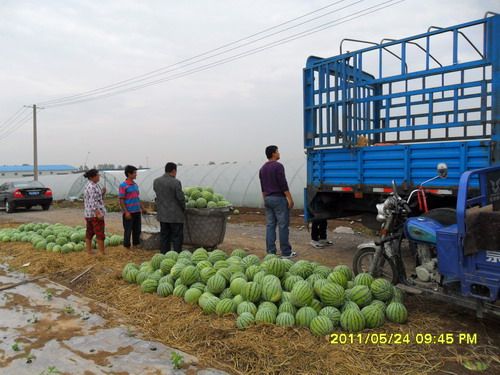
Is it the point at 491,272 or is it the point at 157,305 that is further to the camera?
the point at 157,305

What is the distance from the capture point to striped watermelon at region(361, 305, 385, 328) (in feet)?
14.0

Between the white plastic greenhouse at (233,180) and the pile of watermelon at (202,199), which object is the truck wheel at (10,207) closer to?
the white plastic greenhouse at (233,180)

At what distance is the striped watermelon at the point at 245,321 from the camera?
4277 mm

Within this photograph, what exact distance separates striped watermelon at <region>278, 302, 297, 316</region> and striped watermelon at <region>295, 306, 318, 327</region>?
0.32 ft

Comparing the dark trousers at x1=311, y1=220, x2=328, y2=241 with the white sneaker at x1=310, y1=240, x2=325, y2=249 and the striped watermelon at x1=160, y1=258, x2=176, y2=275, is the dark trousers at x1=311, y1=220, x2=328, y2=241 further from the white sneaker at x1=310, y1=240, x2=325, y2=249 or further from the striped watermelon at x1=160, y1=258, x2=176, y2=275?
the striped watermelon at x1=160, y1=258, x2=176, y2=275

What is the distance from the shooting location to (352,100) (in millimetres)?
7965

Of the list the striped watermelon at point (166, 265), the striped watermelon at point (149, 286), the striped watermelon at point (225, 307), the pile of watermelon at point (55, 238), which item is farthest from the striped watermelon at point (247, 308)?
the pile of watermelon at point (55, 238)

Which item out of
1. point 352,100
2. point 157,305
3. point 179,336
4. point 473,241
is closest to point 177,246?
point 157,305

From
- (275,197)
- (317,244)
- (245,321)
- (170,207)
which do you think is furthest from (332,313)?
(317,244)

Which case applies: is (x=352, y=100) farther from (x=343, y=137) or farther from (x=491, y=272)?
(x=491, y=272)

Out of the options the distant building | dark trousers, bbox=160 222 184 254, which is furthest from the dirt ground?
the distant building

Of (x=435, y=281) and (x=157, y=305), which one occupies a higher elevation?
(x=435, y=281)

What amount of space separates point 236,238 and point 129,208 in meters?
3.30

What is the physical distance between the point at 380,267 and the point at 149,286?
3062 mm
